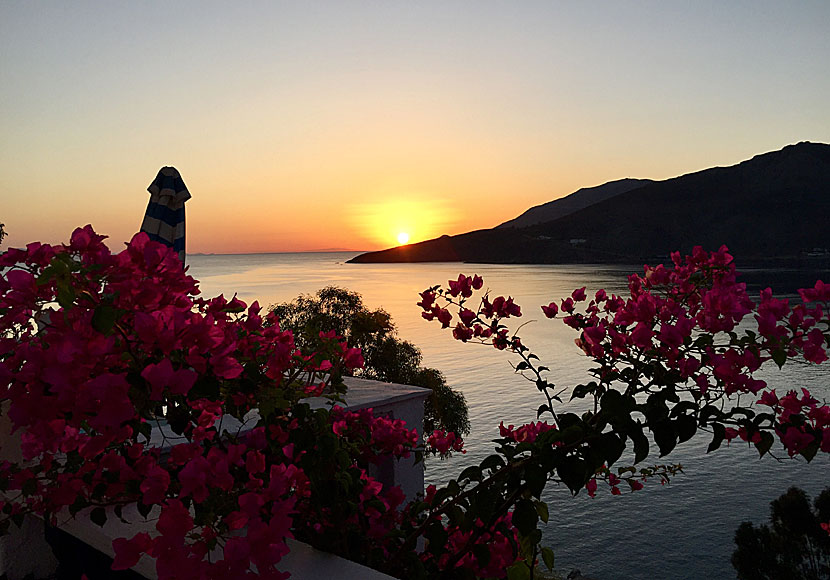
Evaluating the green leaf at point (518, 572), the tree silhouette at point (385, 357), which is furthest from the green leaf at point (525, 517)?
the tree silhouette at point (385, 357)

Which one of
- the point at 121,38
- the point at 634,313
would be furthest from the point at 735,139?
the point at 634,313

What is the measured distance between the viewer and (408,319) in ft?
174

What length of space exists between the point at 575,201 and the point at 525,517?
17893 centimetres

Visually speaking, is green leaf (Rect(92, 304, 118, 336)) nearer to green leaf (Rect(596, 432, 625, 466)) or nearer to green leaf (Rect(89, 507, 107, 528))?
green leaf (Rect(89, 507, 107, 528))

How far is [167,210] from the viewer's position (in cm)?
416

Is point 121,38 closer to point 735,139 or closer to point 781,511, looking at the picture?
point 781,511

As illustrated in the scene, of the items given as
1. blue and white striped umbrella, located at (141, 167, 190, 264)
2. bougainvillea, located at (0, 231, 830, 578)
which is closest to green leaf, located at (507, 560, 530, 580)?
bougainvillea, located at (0, 231, 830, 578)

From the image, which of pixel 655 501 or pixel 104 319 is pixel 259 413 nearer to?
pixel 104 319

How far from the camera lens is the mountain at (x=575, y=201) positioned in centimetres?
16488

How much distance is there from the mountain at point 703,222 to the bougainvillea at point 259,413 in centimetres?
8697

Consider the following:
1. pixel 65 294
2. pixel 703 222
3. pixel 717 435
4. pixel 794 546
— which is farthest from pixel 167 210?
pixel 703 222

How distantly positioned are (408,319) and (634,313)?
51.3 metres

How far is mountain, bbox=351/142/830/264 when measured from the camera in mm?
83438

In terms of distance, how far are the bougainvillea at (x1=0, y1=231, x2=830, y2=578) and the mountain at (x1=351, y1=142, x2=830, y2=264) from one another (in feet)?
285
